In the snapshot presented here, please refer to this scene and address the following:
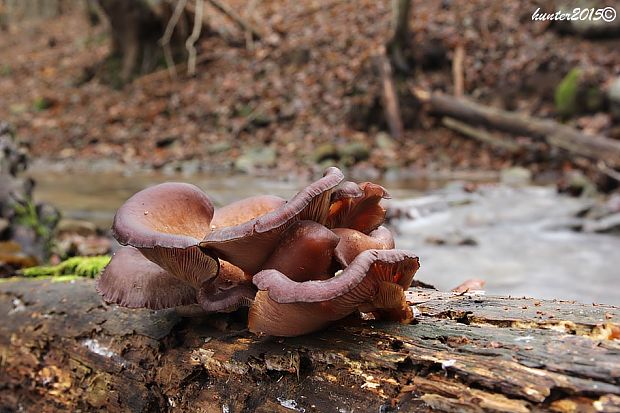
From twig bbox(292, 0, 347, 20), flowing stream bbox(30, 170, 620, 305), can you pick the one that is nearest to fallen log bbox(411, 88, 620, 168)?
flowing stream bbox(30, 170, 620, 305)

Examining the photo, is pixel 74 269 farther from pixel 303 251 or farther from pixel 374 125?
pixel 374 125

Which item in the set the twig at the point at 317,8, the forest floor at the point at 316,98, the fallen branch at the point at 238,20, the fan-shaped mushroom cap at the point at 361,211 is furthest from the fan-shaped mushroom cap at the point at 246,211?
the twig at the point at 317,8

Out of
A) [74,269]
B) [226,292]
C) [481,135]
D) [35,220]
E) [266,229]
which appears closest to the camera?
[266,229]

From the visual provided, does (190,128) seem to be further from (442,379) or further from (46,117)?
(442,379)

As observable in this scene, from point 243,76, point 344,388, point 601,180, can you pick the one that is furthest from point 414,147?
point 344,388

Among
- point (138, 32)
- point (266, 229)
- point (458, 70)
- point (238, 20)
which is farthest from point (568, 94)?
point (138, 32)

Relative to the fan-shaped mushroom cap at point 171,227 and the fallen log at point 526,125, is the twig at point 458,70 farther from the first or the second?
the fan-shaped mushroom cap at point 171,227
